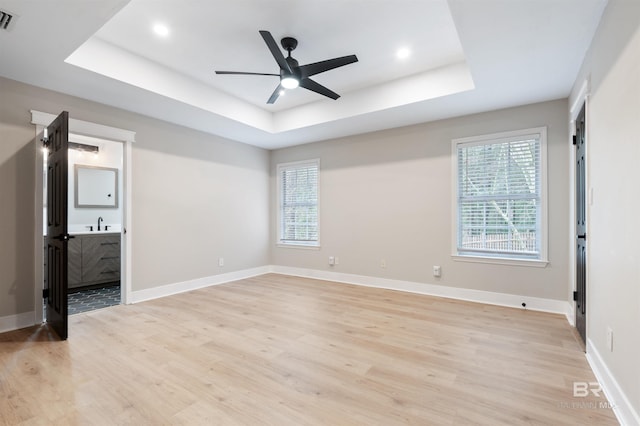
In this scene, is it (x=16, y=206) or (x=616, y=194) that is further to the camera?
(x=16, y=206)

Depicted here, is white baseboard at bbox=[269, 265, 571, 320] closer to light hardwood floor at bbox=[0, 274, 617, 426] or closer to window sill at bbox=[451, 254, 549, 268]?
light hardwood floor at bbox=[0, 274, 617, 426]

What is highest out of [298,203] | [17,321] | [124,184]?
[124,184]

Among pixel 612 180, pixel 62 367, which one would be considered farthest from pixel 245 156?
pixel 612 180

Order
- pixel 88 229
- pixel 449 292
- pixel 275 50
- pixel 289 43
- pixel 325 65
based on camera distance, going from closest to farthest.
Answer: pixel 275 50
pixel 325 65
pixel 289 43
pixel 449 292
pixel 88 229

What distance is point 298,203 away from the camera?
20.0 feet

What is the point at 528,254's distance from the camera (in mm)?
3895

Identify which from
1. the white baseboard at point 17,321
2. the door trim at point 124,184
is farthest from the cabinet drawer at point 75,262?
the white baseboard at point 17,321

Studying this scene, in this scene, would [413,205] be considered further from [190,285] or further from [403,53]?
[190,285]

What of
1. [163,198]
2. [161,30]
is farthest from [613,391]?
[163,198]

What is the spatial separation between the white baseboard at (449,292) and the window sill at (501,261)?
1.31 feet

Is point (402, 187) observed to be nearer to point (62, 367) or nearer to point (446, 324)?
point (446, 324)

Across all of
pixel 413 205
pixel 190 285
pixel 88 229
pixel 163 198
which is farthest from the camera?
pixel 88 229

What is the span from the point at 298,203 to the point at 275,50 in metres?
3.67

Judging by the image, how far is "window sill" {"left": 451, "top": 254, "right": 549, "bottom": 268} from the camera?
377cm
